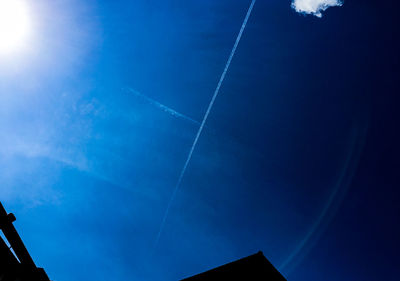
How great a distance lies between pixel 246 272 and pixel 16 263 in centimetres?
798

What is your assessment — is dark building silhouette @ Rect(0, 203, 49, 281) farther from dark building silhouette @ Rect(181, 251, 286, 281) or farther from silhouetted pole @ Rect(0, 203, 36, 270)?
dark building silhouette @ Rect(181, 251, 286, 281)

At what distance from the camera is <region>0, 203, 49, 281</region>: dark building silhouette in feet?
15.8

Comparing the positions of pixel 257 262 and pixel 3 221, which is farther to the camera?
pixel 257 262

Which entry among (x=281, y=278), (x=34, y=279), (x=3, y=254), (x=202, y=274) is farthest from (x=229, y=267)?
(x=3, y=254)

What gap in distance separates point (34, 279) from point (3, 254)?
964 millimetres

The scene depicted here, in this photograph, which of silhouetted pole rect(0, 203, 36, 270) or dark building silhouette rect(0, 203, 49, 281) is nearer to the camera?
silhouetted pole rect(0, 203, 36, 270)

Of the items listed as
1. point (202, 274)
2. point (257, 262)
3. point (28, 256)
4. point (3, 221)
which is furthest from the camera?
point (257, 262)

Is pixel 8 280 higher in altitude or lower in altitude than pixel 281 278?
lower

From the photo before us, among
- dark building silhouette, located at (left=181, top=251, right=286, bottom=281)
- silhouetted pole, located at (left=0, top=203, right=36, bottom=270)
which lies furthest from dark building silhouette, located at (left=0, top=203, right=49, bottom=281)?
dark building silhouette, located at (left=181, top=251, right=286, bottom=281)

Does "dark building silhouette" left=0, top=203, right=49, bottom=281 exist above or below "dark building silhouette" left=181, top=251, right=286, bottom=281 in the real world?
below

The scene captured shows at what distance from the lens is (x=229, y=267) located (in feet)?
29.6

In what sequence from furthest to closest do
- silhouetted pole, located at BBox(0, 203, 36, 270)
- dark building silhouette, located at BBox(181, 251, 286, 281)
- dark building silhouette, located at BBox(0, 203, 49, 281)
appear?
dark building silhouette, located at BBox(181, 251, 286, 281) < dark building silhouette, located at BBox(0, 203, 49, 281) < silhouetted pole, located at BBox(0, 203, 36, 270)

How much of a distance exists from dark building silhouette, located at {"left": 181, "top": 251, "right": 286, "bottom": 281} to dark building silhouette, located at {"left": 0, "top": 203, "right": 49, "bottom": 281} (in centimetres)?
533

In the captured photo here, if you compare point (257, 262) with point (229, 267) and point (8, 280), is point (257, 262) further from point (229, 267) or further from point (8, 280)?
point (8, 280)
